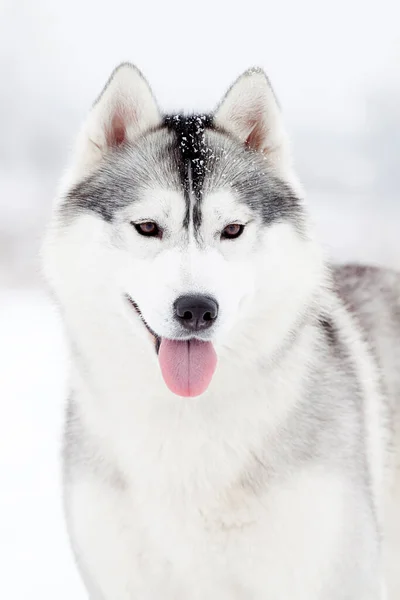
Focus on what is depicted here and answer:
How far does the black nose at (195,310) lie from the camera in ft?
6.01

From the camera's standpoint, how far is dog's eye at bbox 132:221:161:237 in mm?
→ 2004

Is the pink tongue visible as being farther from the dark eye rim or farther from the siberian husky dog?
the dark eye rim

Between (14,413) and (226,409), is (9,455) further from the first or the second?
(226,409)

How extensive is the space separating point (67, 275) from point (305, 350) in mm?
772

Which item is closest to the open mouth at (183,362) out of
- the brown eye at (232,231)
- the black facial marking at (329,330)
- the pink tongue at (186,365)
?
the pink tongue at (186,365)

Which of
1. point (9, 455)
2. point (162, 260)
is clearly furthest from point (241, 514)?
point (9, 455)

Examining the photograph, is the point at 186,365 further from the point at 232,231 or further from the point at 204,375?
the point at 232,231

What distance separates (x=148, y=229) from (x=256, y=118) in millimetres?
571

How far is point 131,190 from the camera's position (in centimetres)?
209

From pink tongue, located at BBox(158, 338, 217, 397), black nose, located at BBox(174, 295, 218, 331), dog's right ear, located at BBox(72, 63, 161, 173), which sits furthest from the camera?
dog's right ear, located at BBox(72, 63, 161, 173)

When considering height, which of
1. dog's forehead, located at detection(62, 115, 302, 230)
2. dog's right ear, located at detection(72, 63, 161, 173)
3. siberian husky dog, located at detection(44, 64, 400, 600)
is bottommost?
siberian husky dog, located at detection(44, 64, 400, 600)

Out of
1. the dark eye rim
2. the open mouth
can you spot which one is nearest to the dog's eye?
the dark eye rim

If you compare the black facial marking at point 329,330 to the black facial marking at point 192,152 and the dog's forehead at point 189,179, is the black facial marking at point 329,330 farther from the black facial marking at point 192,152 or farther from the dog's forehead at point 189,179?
the black facial marking at point 192,152

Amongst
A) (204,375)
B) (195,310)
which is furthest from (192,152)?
(204,375)
